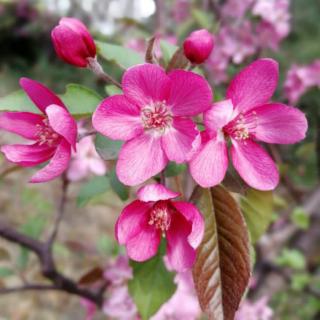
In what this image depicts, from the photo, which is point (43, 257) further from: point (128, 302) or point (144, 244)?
point (144, 244)

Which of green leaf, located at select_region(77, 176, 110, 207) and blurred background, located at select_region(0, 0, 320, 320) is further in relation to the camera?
blurred background, located at select_region(0, 0, 320, 320)

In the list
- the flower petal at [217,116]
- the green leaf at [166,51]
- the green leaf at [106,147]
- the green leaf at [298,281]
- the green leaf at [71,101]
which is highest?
the flower petal at [217,116]

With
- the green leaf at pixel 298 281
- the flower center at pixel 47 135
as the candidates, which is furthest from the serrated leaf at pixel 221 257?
the green leaf at pixel 298 281

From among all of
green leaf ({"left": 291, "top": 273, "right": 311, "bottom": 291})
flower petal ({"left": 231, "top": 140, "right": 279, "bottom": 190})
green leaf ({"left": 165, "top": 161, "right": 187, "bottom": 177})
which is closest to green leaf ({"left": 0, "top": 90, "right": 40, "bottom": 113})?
green leaf ({"left": 165, "top": 161, "right": 187, "bottom": 177})

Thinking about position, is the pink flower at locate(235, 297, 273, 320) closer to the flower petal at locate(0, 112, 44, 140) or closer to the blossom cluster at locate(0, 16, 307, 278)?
the blossom cluster at locate(0, 16, 307, 278)

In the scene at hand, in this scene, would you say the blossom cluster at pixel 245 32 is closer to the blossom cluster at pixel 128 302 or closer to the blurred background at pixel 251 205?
the blurred background at pixel 251 205

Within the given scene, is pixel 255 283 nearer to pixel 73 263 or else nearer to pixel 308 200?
pixel 308 200
